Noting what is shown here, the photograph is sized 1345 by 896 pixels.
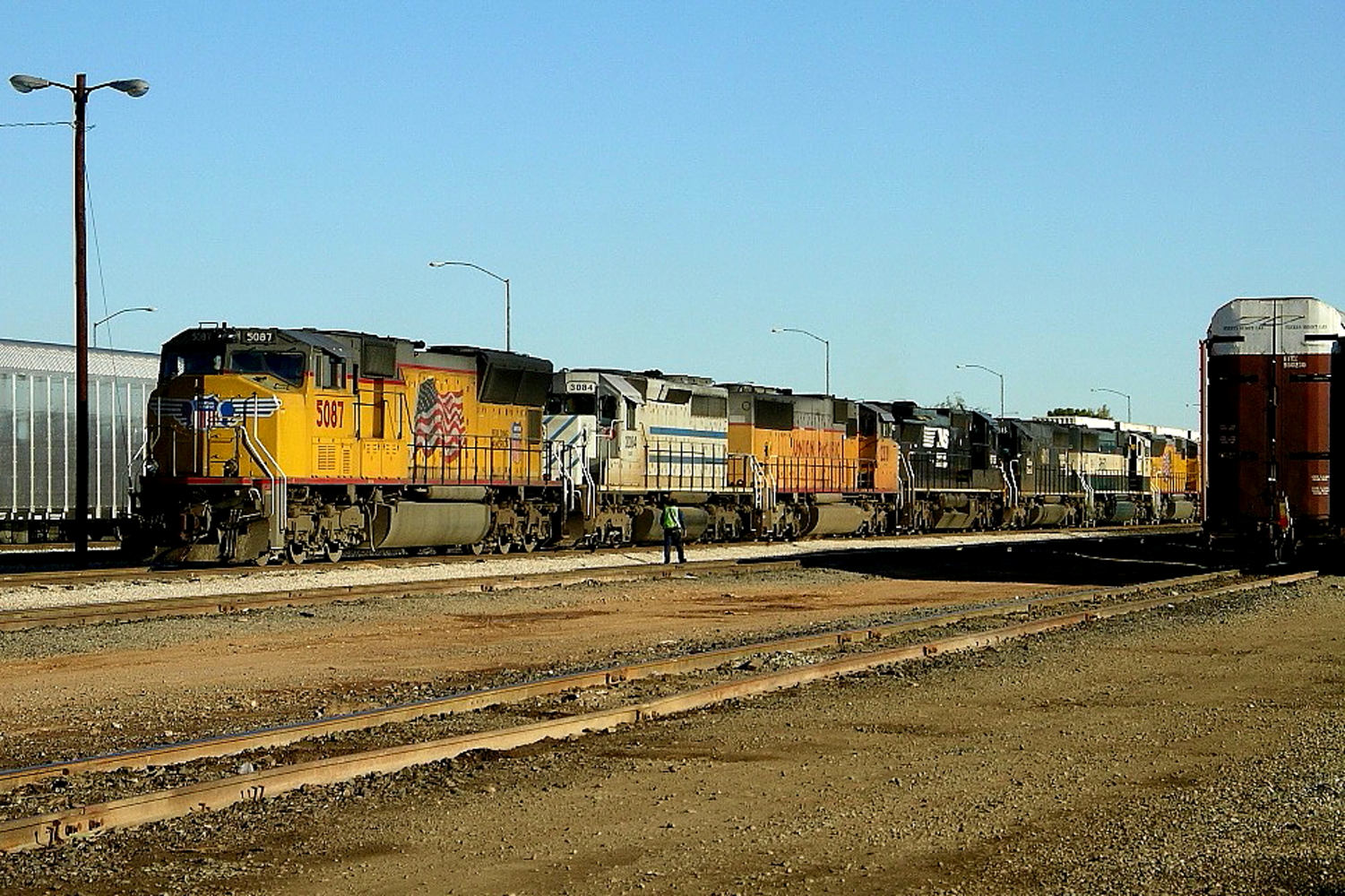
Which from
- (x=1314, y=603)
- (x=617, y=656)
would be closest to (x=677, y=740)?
(x=617, y=656)

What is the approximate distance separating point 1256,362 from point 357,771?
2103 centimetres

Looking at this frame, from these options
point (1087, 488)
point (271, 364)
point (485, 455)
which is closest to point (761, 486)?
point (485, 455)

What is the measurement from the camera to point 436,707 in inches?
428

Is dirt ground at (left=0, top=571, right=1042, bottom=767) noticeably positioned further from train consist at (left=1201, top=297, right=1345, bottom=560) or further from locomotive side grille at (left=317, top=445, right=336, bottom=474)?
locomotive side grille at (left=317, top=445, right=336, bottom=474)

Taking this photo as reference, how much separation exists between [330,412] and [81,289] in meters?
6.63

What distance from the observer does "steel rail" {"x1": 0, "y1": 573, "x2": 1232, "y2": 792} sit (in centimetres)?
862

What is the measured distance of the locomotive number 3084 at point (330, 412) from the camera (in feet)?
88.2

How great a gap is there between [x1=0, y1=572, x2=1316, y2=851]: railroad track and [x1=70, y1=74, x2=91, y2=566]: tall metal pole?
16849mm

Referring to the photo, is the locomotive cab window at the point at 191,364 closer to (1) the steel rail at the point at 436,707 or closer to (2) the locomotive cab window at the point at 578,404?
(2) the locomotive cab window at the point at 578,404

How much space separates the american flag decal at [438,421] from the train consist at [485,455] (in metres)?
0.04

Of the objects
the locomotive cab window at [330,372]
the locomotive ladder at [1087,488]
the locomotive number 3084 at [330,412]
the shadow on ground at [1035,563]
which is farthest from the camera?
the locomotive ladder at [1087,488]

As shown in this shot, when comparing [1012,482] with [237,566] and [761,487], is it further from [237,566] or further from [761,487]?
[237,566]

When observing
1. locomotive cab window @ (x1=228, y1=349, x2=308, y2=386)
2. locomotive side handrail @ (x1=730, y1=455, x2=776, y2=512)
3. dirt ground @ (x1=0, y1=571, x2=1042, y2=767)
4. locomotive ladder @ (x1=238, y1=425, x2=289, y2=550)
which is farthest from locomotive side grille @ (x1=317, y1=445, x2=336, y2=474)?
locomotive side handrail @ (x1=730, y1=455, x2=776, y2=512)

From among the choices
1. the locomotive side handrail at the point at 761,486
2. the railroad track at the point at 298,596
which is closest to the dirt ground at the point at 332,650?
the railroad track at the point at 298,596
